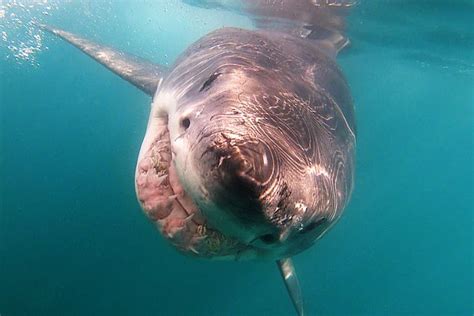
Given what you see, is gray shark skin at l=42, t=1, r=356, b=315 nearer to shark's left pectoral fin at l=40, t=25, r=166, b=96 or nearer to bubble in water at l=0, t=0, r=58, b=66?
shark's left pectoral fin at l=40, t=25, r=166, b=96

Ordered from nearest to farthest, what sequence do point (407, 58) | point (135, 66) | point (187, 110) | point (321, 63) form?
point (187, 110) → point (321, 63) → point (135, 66) → point (407, 58)

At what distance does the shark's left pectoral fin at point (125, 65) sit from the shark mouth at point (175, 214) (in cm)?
279

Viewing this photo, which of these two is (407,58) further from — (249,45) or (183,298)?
(249,45)

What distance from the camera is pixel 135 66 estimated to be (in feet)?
21.6

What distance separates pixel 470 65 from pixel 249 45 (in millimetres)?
16166

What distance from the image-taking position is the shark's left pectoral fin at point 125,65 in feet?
18.8

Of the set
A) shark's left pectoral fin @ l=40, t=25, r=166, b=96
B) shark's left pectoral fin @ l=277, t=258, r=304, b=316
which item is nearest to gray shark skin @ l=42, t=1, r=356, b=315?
shark's left pectoral fin @ l=40, t=25, r=166, b=96

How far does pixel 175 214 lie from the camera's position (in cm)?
240

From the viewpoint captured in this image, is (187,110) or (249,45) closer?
(187,110)

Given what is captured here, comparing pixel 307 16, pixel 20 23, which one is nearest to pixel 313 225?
pixel 307 16

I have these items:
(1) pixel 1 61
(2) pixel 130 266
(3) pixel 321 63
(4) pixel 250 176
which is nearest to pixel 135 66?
(3) pixel 321 63

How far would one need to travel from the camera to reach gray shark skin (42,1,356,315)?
1.88m

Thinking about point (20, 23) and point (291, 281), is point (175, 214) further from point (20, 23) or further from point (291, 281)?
point (20, 23)

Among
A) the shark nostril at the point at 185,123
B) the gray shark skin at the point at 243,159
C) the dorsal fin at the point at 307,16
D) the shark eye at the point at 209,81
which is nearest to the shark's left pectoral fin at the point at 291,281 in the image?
the gray shark skin at the point at 243,159
